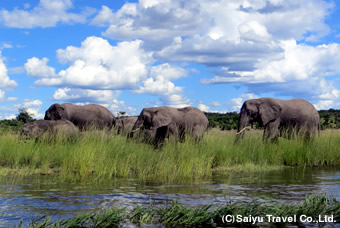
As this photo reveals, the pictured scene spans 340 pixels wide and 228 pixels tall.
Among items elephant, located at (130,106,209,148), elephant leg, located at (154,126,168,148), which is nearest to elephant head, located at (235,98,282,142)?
elephant, located at (130,106,209,148)

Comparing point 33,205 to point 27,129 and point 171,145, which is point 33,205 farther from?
point 27,129

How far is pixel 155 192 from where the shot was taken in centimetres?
953

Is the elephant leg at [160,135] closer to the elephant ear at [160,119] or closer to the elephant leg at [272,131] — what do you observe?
the elephant ear at [160,119]

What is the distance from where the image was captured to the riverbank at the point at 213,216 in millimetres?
6637

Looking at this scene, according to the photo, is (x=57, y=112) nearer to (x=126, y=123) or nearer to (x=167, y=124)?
(x=126, y=123)

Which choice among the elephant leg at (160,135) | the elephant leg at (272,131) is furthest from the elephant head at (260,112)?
the elephant leg at (160,135)

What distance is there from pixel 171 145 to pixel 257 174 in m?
2.96

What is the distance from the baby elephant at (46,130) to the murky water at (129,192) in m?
5.47

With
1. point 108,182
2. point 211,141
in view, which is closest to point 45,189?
point 108,182

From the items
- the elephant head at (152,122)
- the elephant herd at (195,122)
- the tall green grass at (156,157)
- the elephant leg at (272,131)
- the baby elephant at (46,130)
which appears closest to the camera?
the tall green grass at (156,157)

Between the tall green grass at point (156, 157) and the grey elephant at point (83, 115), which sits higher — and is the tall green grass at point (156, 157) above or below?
below

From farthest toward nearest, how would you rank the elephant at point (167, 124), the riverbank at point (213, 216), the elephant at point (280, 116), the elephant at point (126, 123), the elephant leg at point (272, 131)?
1. the elephant at point (126, 123)
2. the elephant at point (280, 116)
3. the elephant leg at point (272, 131)
4. the elephant at point (167, 124)
5. the riverbank at point (213, 216)

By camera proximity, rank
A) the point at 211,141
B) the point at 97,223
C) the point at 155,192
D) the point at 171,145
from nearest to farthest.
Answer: the point at 97,223 < the point at 155,192 < the point at 171,145 < the point at 211,141

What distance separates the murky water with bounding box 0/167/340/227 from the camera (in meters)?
7.76
